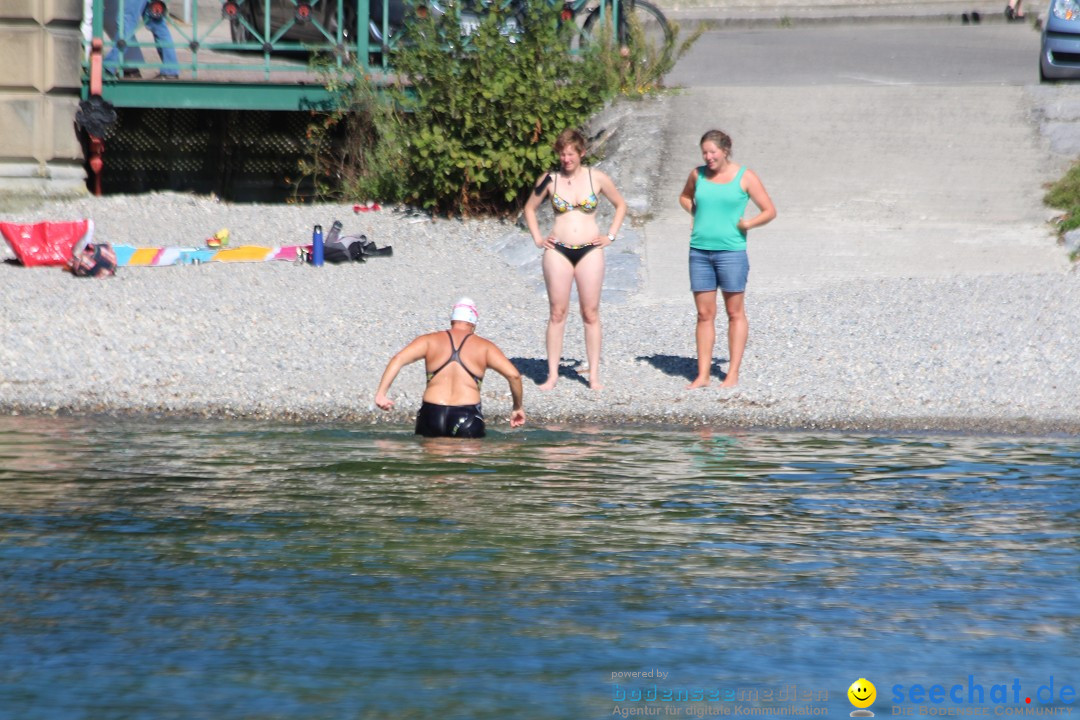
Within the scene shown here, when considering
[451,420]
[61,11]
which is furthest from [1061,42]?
[61,11]

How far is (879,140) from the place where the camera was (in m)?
17.1

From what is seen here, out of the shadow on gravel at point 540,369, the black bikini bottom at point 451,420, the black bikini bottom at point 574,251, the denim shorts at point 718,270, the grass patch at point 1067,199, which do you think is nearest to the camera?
the black bikini bottom at point 451,420

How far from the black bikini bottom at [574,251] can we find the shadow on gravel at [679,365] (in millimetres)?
1433

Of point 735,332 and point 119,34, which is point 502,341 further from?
point 119,34

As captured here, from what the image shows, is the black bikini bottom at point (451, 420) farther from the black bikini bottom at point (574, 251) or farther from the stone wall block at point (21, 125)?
the stone wall block at point (21, 125)

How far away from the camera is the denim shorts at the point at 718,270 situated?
10.8 meters

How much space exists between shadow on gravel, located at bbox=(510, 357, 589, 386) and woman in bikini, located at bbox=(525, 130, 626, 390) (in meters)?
0.68

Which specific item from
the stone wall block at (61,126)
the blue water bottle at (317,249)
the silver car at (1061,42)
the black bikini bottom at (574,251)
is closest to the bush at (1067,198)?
the silver car at (1061,42)

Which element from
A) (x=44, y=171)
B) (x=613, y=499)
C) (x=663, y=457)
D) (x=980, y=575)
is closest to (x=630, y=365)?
(x=663, y=457)

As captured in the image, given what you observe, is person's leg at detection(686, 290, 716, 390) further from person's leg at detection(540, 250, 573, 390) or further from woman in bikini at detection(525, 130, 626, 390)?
person's leg at detection(540, 250, 573, 390)

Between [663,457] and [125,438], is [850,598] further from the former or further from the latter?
[125,438]

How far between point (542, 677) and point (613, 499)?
2724 mm

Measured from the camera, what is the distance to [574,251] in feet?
35.2

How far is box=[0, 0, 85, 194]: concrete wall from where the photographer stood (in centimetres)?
1647
